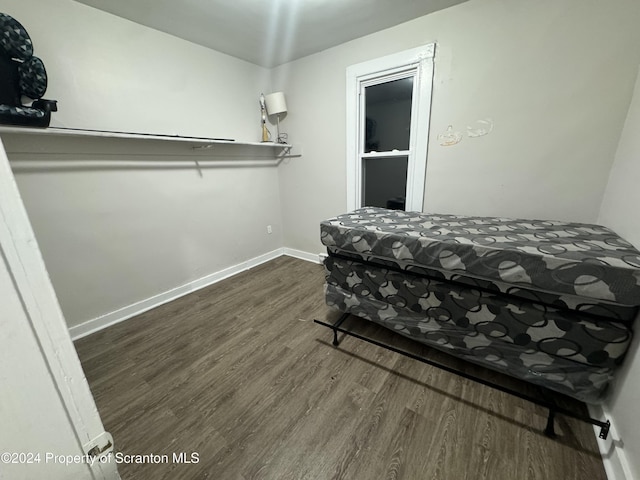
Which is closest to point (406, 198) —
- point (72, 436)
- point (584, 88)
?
point (584, 88)

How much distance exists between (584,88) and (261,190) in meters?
2.97

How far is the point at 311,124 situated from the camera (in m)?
2.84

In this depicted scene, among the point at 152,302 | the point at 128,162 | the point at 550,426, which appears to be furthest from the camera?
the point at 152,302

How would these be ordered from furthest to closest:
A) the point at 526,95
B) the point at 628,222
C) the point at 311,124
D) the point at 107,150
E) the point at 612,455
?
the point at 311,124 < the point at 107,150 < the point at 526,95 < the point at 628,222 < the point at 612,455

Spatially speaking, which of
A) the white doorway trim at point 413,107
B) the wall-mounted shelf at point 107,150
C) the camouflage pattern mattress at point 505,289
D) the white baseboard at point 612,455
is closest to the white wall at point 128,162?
the wall-mounted shelf at point 107,150

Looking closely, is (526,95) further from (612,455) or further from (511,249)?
(612,455)

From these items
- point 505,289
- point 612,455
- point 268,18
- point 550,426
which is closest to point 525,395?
point 550,426

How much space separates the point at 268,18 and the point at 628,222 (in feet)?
8.98

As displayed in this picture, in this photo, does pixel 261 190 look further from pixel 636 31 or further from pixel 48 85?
pixel 636 31

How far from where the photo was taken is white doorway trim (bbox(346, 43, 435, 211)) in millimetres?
2080

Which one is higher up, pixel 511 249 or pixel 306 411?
pixel 511 249

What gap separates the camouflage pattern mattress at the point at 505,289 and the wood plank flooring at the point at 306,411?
225mm

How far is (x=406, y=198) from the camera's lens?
2424mm

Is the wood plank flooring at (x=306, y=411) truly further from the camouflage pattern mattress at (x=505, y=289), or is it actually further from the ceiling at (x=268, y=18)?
the ceiling at (x=268, y=18)
